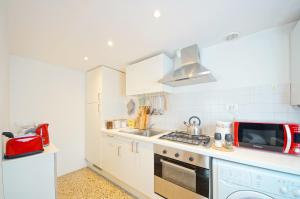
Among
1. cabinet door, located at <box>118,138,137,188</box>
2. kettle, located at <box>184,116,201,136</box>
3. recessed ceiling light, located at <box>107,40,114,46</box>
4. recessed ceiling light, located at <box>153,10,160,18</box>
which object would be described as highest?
recessed ceiling light, located at <box>153,10,160,18</box>

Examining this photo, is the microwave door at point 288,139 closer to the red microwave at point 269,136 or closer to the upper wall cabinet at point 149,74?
the red microwave at point 269,136

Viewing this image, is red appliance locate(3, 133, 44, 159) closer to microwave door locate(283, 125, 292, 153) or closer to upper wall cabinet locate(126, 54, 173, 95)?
upper wall cabinet locate(126, 54, 173, 95)

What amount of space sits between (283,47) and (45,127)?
2741 millimetres

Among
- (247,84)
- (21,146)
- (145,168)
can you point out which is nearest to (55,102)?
(21,146)

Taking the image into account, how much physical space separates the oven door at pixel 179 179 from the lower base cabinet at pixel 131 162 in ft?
0.35

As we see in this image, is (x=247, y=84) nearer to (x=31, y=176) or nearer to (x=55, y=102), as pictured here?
(x=31, y=176)

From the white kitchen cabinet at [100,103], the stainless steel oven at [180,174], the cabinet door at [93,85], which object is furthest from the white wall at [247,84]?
the cabinet door at [93,85]

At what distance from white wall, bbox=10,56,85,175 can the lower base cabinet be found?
0.79 metres

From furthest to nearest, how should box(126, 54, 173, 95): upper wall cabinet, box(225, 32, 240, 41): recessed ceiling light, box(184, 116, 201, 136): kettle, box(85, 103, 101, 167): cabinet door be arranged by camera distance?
1. box(85, 103, 101, 167): cabinet door
2. box(126, 54, 173, 95): upper wall cabinet
3. box(184, 116, 201, 136): kettle
4. box(225, 32, 240, 41): recessed ceiling light

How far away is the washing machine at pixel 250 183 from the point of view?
31.8 inches

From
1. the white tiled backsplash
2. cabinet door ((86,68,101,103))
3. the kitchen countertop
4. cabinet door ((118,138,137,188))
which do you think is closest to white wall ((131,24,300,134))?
the white tiled backsplash

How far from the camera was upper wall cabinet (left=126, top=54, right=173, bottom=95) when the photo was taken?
172 centimetres

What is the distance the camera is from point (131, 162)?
1.70 metres

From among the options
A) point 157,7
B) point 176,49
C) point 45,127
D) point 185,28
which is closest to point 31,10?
point 157,7
